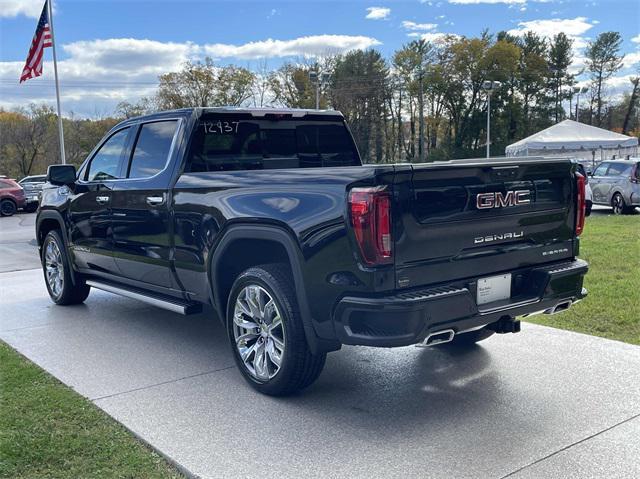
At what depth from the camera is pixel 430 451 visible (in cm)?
325

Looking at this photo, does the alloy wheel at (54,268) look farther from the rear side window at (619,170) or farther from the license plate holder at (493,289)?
the rear side window at (619,170)

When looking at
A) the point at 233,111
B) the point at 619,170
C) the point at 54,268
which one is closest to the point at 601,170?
the point at 619,170

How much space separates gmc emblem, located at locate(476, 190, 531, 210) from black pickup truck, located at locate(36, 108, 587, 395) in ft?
0.03

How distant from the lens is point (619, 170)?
1739 cm

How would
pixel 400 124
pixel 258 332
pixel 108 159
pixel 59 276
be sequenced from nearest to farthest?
1. pixel 258 332
2. pixel 108 159
3. pixel 59 276
4. pixel 400 124

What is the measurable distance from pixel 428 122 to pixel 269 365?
205 feet

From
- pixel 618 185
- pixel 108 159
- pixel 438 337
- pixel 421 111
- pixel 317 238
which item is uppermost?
pixel 421 111

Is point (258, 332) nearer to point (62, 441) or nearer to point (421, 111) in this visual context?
point (62, 441)

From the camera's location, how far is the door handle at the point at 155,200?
486 cm

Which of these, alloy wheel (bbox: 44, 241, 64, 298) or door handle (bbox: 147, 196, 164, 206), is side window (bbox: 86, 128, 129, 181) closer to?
door handle (bbox: 147, 196, 164, 206)

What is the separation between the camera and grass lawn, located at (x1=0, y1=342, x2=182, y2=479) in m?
3.09

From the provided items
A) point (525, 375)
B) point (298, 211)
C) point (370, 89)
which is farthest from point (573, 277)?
point (370, 89)

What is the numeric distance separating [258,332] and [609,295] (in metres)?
4.23

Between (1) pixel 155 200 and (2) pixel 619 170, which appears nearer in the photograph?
(1) pixel 155 200
